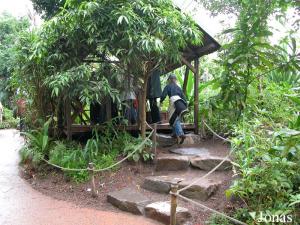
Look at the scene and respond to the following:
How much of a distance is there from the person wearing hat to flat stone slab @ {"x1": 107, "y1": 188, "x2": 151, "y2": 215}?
2.29 m

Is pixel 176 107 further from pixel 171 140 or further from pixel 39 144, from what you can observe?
pixel 39 144

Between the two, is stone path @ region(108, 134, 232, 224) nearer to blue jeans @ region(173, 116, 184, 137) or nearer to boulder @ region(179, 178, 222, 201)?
boulder @ region(179, 178, 222, 201)

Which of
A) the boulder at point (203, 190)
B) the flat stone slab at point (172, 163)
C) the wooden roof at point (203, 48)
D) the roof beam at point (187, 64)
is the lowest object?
the boulder at point (203, 190)

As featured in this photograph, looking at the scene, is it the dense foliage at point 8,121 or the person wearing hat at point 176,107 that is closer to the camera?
the person wearing hat at point 176,107

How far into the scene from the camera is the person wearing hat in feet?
25.8

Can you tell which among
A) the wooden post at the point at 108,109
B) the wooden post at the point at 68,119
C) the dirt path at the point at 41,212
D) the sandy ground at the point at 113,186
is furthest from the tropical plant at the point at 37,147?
the wooden post at the point at 108,109

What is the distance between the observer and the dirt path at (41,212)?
17.1 feet

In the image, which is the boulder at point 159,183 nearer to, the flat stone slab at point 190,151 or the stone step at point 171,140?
the flat stone slab at point 190,151

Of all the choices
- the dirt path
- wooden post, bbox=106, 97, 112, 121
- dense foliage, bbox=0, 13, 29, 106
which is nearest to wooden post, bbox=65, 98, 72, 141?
wooden post, bbox=106, 97, 112, 121

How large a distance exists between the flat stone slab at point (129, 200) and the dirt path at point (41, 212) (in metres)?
0.13

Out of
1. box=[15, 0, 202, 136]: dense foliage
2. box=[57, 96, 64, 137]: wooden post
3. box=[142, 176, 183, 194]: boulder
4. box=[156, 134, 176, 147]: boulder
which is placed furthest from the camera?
box=[57, 96, 64, 137]: wooden post

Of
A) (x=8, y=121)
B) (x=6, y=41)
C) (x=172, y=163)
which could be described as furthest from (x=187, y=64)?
(x=6, y=41)

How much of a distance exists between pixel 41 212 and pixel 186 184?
2.36 meters

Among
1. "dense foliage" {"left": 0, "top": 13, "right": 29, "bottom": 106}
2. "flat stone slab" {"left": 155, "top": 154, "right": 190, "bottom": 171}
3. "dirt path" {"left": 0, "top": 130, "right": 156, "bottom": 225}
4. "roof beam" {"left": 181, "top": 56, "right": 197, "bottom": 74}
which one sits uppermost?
"dense foliage" {"left": 0, "top": 13, "right": 29, "bottom": 106}
